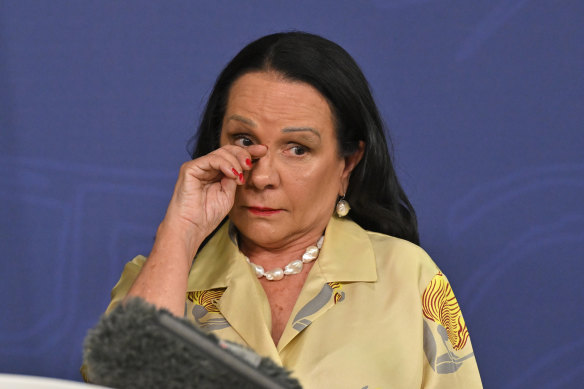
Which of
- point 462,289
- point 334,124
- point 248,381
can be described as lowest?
point 462,289

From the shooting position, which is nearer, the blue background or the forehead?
the forehead

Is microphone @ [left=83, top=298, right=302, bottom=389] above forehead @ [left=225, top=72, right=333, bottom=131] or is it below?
below

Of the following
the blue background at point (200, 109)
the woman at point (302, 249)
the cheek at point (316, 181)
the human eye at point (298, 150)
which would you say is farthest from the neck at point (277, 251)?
the blue background at point (200, 109)

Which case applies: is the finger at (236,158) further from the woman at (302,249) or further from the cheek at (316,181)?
the cheek at (316,181)

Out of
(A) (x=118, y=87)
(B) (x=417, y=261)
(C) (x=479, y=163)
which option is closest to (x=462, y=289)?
(C) (x=479, y=163)

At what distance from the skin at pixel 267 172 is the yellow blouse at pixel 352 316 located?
7 cm

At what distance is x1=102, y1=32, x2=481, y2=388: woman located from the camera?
1613mm

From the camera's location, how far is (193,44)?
91.8 inches

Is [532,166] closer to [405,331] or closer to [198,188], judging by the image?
[405,331]

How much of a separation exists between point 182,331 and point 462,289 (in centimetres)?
195

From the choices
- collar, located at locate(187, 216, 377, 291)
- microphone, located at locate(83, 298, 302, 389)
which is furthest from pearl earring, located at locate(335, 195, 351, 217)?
microphone, located at locate(83, 298, 302, 389)

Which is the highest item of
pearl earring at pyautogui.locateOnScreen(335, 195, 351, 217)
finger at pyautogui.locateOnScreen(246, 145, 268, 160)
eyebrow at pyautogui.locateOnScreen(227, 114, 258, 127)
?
eyebrow at pyautogui.locateOnScreen(227, 114, 258, 127)

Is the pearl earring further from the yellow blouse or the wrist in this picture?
the wrist

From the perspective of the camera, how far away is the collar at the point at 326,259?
1.72 meters
